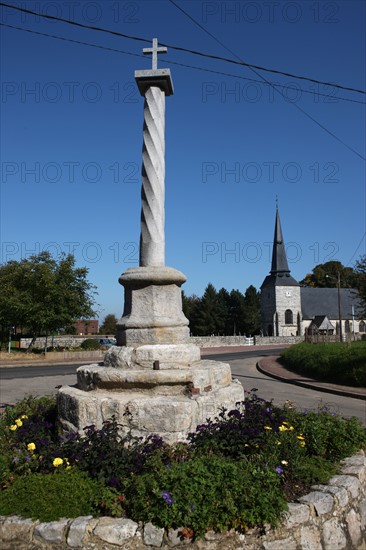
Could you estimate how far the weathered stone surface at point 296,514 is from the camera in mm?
3074

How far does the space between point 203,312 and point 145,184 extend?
211 ft

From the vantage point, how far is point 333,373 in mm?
15312

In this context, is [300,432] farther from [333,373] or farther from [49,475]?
[333,373]

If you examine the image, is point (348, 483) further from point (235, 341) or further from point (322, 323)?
point (322, 323)

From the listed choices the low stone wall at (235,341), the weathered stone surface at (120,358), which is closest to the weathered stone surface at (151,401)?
the weathered stone surface at (120,358)

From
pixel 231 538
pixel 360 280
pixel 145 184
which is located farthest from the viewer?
pixel 360 280

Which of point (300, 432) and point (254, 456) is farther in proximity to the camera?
point (300, 432)

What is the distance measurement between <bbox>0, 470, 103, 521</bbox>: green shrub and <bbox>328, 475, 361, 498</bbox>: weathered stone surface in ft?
6.47

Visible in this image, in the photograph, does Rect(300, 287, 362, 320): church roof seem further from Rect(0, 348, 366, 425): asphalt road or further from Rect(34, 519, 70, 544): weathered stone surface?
Rect(34, 519, 70, 544): weathered stone surface

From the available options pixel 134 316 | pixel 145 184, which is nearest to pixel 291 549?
pixel 134 316

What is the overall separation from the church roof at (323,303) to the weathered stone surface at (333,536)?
68.3 metres

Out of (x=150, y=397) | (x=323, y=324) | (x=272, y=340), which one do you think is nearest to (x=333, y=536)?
(x=150, y=397)

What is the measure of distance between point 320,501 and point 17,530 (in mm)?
2215

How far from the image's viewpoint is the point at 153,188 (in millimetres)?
5531
